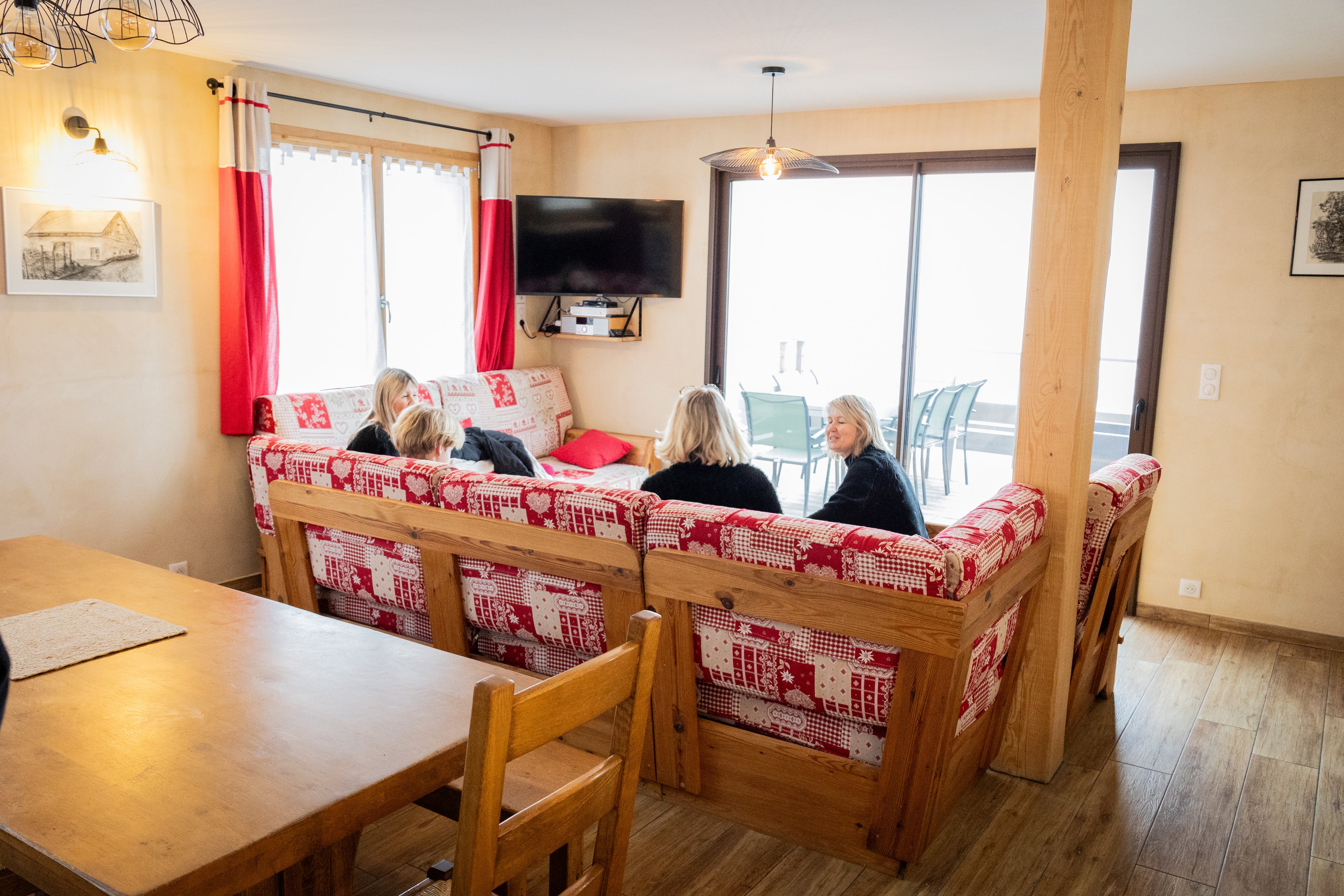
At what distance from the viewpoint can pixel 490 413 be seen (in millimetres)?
5465

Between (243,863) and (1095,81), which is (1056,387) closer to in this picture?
(1095,81)

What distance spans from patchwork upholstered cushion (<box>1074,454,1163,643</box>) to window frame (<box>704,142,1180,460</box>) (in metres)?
1.36

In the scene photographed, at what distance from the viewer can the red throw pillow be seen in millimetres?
5676

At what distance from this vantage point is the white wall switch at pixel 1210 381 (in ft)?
14.2

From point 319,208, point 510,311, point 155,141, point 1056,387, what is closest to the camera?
point 1056,387

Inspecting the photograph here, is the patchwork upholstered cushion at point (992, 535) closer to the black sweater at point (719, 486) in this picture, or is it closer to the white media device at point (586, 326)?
the black sweater at point (719, 486)

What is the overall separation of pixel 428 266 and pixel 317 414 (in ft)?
4.32

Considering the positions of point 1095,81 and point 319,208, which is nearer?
point 1095,81

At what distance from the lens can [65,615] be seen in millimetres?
2002

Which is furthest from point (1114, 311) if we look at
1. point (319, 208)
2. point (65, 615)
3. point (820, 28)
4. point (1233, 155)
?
point (65, 615)

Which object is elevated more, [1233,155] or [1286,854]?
[1233,155]

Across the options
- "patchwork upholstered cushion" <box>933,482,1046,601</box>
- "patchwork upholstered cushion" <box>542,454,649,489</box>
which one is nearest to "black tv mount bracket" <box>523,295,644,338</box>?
"patchwork upholstered cushion" <box>542,454,649,489</box>

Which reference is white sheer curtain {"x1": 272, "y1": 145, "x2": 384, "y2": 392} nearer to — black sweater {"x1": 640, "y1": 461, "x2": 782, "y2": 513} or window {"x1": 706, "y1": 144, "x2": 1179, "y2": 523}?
window {"x1": 706, "y1": 144, "x2": 1179, "y2": 523}

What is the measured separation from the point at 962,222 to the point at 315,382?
137 inches
